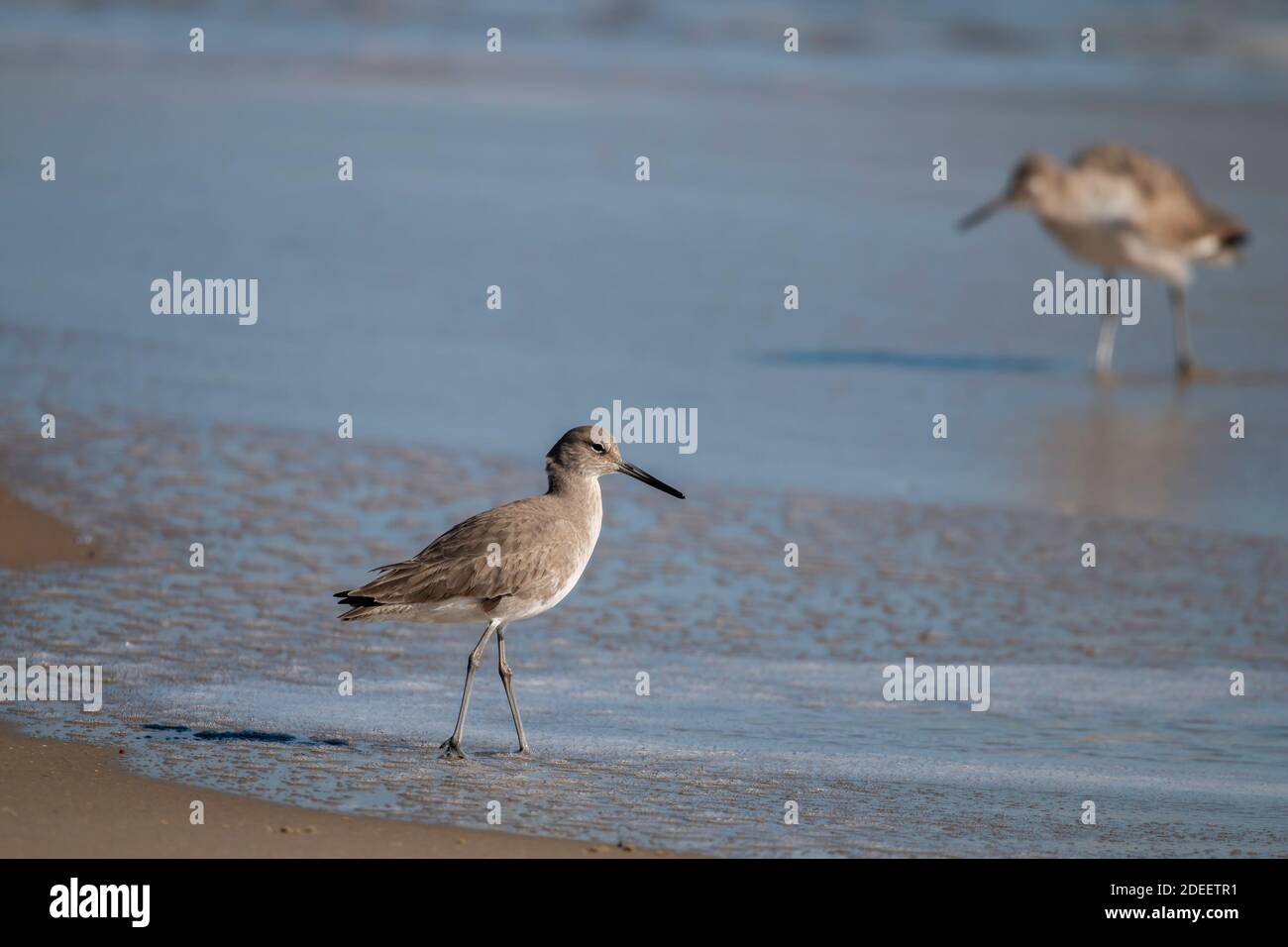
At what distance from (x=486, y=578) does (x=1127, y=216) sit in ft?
27.5

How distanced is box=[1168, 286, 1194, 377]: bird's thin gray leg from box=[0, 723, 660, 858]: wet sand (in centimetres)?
845

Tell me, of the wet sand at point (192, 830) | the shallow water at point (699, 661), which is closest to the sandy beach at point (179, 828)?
the wet sand at point (192, 830)

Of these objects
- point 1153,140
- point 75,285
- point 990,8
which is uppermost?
point 990,8

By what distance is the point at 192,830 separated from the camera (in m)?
5.57

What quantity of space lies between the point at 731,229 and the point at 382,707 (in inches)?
382

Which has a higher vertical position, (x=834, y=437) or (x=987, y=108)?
(x=987, y=108)

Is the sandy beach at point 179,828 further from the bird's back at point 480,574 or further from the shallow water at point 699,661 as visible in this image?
the bird's back at point 480,574

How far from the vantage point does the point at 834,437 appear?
1107 cm

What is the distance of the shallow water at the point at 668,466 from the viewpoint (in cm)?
645

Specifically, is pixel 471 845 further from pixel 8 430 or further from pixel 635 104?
pixel 635 104

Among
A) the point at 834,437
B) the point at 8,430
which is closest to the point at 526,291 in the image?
the point at 834,437

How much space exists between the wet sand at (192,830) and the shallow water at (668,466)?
16cm

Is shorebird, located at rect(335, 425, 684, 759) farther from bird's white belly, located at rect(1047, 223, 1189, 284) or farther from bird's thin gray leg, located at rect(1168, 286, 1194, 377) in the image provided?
bird's white belly, located at rect(1047, 223, 1189, 284)

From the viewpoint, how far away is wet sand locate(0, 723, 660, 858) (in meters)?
5.44
